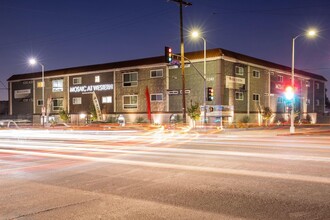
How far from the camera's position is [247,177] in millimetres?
9172

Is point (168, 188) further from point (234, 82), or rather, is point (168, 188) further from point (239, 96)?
point (239, 96)

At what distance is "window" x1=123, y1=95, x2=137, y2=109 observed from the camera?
165ft

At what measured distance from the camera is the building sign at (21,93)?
62456 mm

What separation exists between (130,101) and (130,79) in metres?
3.01

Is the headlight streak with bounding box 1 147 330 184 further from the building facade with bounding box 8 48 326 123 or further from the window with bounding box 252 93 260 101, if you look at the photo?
the window with bounding box 252 93 260 101

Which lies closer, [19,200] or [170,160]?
[19,200]

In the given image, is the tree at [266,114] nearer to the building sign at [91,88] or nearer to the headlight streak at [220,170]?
the building sign at [91,88]

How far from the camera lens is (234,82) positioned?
145 feet

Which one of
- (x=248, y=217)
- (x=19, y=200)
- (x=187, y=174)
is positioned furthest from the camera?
(x=187, y=174)

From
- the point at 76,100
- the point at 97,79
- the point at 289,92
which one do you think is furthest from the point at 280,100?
the point at 76,100

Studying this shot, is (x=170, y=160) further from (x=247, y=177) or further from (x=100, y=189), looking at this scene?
(x=100, y=189)

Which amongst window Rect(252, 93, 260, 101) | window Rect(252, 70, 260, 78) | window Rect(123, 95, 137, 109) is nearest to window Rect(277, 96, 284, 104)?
window Rect(252, 93, 260, 101)

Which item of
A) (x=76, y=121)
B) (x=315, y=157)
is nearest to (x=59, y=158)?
(x=315, y=157)

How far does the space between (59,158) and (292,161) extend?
8183 mm
